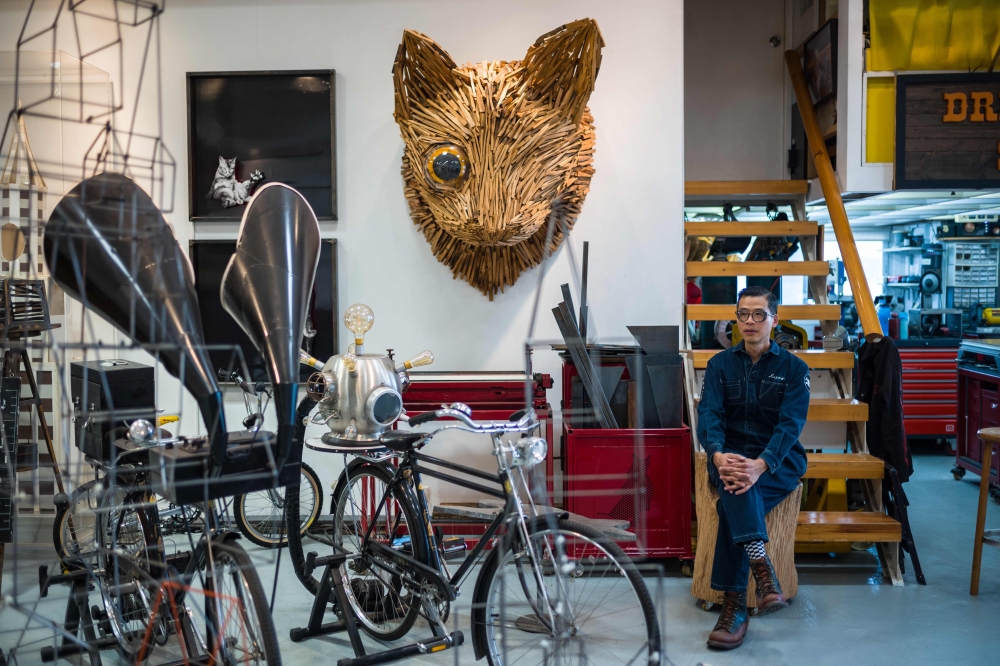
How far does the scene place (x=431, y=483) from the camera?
13.6 feet

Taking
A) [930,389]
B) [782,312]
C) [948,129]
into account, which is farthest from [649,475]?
[930,389]

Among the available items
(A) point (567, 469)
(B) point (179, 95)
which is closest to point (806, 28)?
(A) point (567, 469)

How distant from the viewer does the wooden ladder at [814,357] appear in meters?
3.49

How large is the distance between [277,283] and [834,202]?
12.0ft

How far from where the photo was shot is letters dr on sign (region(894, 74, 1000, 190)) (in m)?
4.16

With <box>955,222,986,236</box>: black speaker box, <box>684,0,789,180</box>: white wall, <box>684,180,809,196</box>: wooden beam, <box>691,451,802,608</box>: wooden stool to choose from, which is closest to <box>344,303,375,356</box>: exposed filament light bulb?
<box>691,451,802,608</box>: wooden stool

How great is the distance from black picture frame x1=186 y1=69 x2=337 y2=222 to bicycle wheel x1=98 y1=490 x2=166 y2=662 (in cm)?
206

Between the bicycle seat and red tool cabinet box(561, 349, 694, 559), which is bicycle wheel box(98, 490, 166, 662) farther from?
red tool cabinet box(561, 349, 694, 559)

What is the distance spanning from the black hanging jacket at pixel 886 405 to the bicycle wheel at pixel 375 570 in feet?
7.65

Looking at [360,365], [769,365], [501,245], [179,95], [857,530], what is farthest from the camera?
[179,95]

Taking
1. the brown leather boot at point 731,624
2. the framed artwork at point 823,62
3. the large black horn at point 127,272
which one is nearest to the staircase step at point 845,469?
the brown leather boot at point 731,624

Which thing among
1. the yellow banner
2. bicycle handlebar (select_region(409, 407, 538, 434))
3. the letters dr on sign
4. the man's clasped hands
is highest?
the yellow banner

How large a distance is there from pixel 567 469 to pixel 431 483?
0.90 meters

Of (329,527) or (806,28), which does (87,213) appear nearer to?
(329,527)
